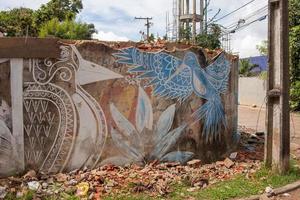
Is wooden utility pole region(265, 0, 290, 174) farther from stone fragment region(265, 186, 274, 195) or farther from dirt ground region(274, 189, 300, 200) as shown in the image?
stone fragment region(265, 186, 274, 195)

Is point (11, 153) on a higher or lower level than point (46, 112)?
lower

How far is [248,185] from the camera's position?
7.17 metres

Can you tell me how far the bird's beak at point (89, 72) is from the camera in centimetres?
731

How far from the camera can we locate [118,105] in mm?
7621

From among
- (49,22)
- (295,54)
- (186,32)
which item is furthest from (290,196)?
(186,32)

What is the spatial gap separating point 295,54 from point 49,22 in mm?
12631

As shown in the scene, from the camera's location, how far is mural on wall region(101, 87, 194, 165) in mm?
7652

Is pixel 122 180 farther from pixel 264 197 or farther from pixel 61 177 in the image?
pixel 264 197

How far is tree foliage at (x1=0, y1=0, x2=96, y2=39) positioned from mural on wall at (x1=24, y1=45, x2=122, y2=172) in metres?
10.7

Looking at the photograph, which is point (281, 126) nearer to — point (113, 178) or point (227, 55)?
point (227, 55)

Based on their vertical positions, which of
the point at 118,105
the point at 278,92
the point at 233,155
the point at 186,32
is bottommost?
the point at 233,155

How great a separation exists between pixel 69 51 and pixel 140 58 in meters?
1.25

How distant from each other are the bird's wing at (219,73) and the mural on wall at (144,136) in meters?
1.15

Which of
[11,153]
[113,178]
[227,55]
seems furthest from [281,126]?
[11,153]
